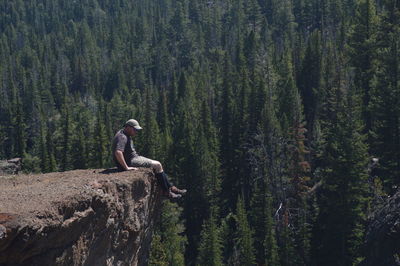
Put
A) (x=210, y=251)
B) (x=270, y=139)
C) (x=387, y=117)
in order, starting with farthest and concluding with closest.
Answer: (x=270, y=139)
(x=387, y=117)
(x=210, y=251)

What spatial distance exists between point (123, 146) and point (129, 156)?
2.19ft

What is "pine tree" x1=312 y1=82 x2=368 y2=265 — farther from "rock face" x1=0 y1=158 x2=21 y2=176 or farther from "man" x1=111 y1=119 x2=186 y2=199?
"man" x1=111 y1=119 x2=186 y2=199

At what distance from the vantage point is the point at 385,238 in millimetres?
28969

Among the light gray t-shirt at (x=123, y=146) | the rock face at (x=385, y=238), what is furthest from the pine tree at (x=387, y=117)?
the light gray t-shirt at (x=123, y=146)

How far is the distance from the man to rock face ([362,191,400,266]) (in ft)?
50.4

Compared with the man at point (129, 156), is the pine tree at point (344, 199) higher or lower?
lower

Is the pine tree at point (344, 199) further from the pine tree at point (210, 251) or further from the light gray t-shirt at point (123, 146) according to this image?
the light gray t-shirt at point (123, 146)

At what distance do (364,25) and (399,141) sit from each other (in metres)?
19.1

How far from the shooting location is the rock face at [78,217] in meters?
9.28

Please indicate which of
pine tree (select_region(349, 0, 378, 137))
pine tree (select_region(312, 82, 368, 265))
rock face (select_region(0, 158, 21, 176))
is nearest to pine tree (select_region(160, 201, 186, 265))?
pine tree (select_region(312, 82, 368, 265))

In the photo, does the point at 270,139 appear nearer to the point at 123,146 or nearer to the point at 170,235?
the point at 170,235

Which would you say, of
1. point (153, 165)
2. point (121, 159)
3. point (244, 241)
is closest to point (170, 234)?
point (244, 241)

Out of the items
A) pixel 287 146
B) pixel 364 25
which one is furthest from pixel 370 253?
pixel 364 25

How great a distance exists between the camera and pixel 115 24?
165m
